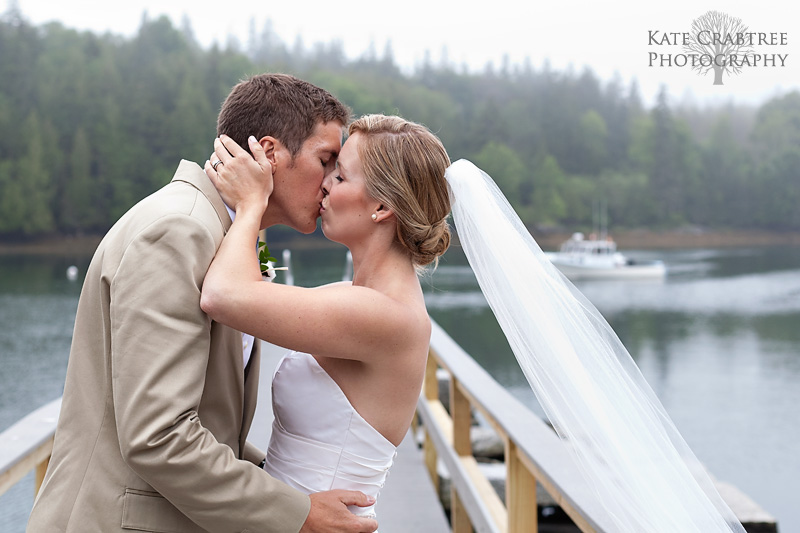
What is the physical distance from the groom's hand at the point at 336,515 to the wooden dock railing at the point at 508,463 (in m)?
0.44

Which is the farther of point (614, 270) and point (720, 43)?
point (614, 270)

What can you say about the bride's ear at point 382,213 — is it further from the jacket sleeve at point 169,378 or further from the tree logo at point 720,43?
the tree logo at point 720,43

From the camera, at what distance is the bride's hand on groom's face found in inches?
58.1

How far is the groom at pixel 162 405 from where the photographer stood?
1204 millimetres

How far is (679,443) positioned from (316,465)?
80cm

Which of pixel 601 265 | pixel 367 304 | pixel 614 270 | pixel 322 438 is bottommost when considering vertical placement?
pixel 614 270

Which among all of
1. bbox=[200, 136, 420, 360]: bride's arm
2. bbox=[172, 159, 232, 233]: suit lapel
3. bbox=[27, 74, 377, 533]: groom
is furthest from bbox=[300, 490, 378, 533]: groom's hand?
bbox=[172, 159, 232, 233]: suit lapel

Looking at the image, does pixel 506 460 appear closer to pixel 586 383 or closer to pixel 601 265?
pixel 586 383

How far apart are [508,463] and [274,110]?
4.03 feet

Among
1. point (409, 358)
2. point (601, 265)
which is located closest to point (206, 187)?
point (409, 358)

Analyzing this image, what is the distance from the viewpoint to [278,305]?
1354 millimetres

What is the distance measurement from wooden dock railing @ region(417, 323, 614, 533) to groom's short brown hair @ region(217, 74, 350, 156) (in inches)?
35.7

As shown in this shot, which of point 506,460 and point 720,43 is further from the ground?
point 720,43

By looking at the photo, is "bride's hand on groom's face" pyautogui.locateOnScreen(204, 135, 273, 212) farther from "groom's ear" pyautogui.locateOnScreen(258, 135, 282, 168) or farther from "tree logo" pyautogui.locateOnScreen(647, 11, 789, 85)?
"tree logo" pyautogui.locateOnScreen(647, 11, 789, 85)
